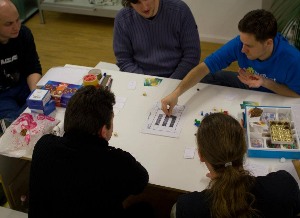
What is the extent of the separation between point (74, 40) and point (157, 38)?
2.14 m

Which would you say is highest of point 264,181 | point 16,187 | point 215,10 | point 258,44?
point 258,44

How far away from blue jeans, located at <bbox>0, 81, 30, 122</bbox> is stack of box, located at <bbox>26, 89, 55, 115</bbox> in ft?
1.21

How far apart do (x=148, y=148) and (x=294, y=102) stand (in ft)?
2.97

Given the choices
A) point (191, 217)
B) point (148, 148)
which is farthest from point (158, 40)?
point (191, 217)

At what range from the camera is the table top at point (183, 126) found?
1801 mm

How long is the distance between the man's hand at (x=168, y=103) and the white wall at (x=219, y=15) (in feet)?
7.04

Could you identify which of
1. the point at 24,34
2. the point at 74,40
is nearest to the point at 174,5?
the point at 24,34

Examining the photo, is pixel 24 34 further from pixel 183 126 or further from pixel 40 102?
pixel 183 126

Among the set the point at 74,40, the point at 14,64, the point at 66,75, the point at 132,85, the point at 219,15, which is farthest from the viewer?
the point at 74,40

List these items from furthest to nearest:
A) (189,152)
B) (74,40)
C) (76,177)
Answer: (74,40) → (189,152) → (76,177)

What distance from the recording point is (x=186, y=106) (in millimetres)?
2219

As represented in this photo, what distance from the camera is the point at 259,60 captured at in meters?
2.25

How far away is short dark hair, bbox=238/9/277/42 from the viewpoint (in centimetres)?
208

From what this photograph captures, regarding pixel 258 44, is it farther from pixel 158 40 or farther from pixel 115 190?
pixel 115 190
